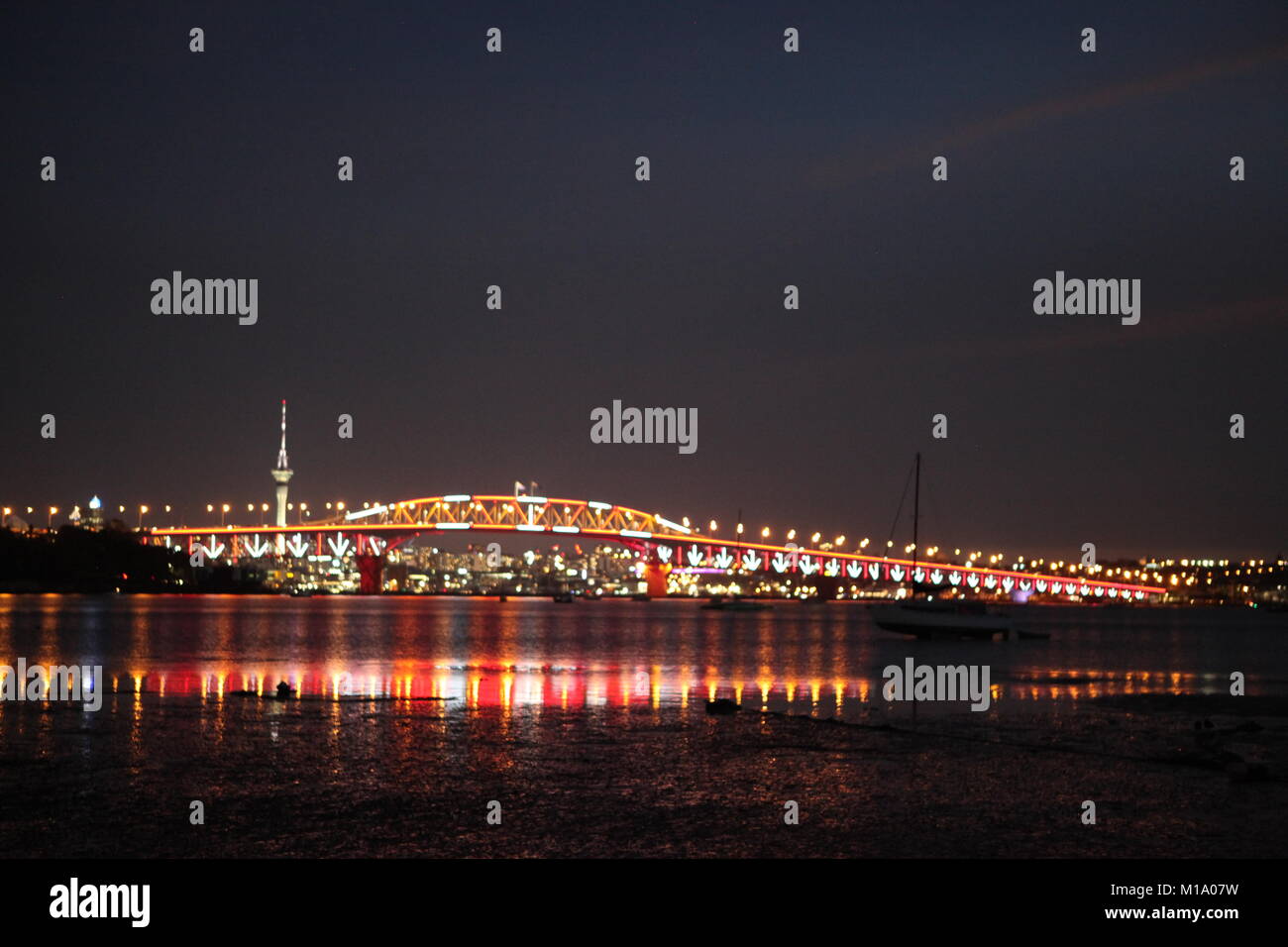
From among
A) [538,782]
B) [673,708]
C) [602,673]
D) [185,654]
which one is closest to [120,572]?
[185,654]

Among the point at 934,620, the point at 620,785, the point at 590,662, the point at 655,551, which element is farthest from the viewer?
the point at 655,551

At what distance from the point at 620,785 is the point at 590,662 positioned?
1084 inches

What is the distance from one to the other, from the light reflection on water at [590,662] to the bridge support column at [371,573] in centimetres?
9623

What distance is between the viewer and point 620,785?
16.2 metres

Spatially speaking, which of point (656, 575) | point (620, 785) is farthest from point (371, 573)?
point (620, 785)

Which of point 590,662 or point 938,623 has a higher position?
point 938,623

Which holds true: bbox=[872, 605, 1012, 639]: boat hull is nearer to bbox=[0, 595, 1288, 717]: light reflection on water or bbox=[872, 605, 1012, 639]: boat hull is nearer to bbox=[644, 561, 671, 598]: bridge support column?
bbox=[0, 595, 1288, 717]: light reflection on water

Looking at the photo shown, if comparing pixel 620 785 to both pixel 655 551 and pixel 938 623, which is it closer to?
pixel 938 623

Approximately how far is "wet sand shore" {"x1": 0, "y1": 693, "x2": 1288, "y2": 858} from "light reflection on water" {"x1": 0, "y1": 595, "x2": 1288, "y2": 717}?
4.55 m

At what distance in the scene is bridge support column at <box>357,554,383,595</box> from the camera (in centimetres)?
17318

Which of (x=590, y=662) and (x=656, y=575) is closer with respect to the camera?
(x=590, y=662)

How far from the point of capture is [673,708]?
26750 millimetres

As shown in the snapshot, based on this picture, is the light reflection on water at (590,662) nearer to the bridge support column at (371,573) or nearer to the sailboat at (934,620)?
the sailboat at (934,620)

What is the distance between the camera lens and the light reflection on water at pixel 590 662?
30219 mm
